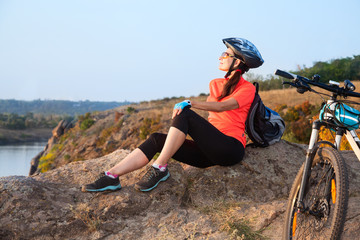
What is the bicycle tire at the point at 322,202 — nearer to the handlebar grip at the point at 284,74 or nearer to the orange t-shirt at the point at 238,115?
the handlebar grip at the point at 284,74

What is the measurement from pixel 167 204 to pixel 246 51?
1893 mm

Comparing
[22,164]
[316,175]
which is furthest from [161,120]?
[316,175]

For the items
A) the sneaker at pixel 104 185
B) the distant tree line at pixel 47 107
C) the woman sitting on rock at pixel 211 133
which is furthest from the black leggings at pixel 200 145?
the distant tree line at pixel 47 107

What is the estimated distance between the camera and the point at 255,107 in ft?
13.6

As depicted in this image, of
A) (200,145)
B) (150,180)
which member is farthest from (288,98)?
(150,180)

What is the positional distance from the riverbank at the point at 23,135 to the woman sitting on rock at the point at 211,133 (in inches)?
2350

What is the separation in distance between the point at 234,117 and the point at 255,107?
0.28 metres

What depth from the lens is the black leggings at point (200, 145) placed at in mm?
3820

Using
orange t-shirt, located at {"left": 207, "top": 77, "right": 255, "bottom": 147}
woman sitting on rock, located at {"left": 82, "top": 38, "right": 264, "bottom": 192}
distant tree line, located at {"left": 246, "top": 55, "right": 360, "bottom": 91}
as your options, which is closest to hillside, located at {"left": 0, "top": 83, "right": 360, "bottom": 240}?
woman sitting on rock, located at {"left": 82, "top": 38, "right": 264, "bottom": 192}

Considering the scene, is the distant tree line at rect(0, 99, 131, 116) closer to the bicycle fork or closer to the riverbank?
the riverbank

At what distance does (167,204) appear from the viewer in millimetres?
4008

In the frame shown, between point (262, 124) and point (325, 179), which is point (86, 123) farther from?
point (325, 179)

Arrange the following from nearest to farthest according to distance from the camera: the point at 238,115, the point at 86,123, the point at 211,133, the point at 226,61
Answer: the point at 211,133
the point at 238,115
the point at 226,61
the point at 86,123

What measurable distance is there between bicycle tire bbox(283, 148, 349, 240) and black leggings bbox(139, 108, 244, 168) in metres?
1.23
